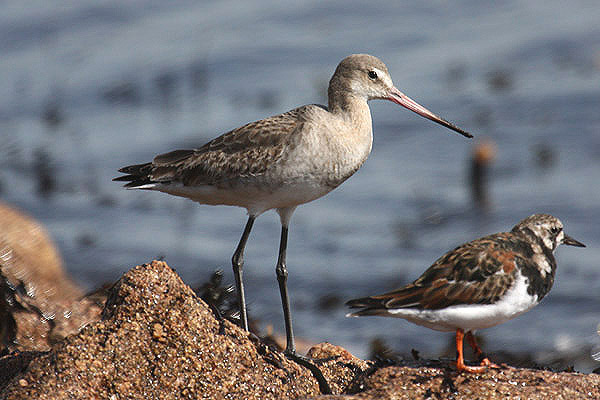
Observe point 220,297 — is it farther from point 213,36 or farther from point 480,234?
point 213,36

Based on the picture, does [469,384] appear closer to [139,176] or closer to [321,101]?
[139,176]

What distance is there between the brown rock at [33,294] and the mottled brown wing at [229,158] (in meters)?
1.11

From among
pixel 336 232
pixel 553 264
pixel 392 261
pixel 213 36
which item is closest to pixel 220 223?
pixel 336 232

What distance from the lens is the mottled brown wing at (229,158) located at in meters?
6.80

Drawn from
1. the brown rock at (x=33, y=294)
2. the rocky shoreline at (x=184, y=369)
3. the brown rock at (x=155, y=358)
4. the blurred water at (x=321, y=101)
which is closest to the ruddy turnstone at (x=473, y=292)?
the rocky shoreline at (x=184, y=369)

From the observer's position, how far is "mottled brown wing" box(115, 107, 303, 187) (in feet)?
22.3

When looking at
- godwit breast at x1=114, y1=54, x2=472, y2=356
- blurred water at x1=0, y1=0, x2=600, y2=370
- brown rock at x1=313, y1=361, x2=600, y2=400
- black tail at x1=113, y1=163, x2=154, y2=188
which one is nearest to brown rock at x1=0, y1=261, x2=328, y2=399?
brown rock at x1=313, y1=361, x2=600, y2=400

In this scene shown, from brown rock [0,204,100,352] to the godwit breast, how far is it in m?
1.10

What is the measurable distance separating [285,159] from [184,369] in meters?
2.18

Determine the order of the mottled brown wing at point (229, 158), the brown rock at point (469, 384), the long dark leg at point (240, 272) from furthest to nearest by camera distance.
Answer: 1. the long dark leg at point (240, 272)
2. the mottled brown wing at point (229, 158)
3. the brown rock at point (469, 384)

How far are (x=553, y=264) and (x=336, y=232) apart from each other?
559 centimetres

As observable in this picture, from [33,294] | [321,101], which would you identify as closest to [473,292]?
[33,294]

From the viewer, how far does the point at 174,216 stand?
12.0 meters

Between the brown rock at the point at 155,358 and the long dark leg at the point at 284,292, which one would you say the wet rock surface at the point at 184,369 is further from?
the long dark leg at the point at 284,292
